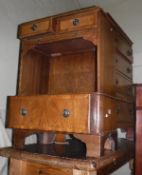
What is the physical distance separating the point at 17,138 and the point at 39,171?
218 mm

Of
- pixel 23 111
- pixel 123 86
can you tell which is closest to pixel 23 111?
pixel 23 111

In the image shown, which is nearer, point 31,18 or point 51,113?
point 51,113

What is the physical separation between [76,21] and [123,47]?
44 cm

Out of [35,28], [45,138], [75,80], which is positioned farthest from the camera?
[75,80]

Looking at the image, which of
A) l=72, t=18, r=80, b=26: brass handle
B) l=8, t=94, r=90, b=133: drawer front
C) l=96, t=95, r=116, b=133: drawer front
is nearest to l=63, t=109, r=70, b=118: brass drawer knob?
l=8, t=94, r=90, b=133: drawer front

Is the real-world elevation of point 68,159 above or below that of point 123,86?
below

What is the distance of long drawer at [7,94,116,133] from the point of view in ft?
3.37

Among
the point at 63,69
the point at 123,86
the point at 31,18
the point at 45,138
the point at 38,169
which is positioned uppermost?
the point at 31,18

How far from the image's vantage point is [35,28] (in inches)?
51.0

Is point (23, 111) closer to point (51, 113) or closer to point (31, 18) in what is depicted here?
point (51, 113)

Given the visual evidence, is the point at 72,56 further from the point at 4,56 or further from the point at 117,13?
the point at 117,13

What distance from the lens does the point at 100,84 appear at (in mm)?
1109

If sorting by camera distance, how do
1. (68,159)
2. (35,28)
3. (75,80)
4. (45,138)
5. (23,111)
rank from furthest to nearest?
1. (75,80)
2. (45,138)
3. (35,28)
4. (23,111)
5. (68,159)

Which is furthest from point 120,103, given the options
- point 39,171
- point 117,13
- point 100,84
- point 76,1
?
point 76,1
